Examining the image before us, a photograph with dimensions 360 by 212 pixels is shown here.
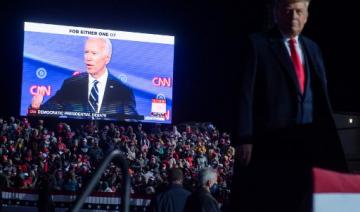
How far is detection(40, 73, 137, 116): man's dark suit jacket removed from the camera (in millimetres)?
12703

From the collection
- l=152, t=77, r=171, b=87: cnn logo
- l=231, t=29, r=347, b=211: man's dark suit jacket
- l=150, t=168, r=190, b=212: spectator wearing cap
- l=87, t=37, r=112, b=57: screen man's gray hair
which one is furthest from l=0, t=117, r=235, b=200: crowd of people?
l=231, t=29, r=347, b=211: man's dark suit jacket

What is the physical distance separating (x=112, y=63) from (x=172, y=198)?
8093 millimetres

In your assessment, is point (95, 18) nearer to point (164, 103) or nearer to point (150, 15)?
point (150, 15)

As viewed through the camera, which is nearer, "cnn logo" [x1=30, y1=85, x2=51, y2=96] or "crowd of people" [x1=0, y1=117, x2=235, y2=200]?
"crowd of people" [x1=0, y1=117, x2=235, y2=200]

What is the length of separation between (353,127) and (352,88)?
168 inches

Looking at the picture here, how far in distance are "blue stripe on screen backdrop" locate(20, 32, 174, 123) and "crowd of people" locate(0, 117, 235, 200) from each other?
20.5 inches

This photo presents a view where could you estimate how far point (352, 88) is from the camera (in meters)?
10.0

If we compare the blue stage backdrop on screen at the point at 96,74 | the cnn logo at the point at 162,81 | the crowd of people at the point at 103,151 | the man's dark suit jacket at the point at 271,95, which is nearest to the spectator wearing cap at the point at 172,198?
the man's dark suit jacket at the point at 271,95

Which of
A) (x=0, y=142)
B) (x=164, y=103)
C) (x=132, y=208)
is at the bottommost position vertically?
(x=132, y=208)

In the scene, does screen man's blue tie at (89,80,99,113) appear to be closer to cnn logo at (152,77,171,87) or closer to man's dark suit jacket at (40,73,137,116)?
man's dark suit jacket at (40,73,137,116)

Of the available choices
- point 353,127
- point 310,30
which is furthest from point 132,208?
point 310,30

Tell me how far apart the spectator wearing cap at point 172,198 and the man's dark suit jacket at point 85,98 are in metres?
7.90

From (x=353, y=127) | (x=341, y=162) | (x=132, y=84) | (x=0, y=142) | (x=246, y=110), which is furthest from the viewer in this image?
(x=132, y=84)

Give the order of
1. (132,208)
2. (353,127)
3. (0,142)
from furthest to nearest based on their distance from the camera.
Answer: (0,142)
(132,208)
(353,127)
